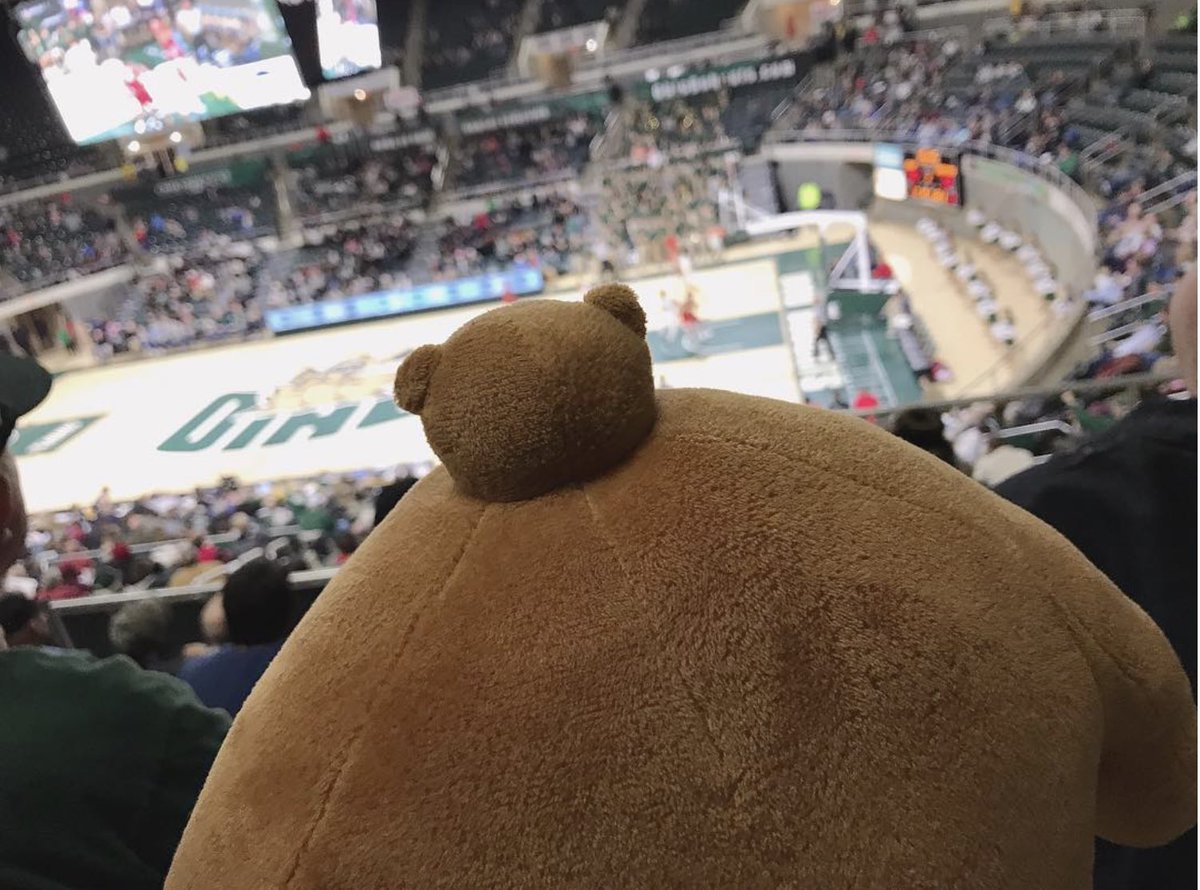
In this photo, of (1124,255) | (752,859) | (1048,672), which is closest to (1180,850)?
(1048,672)

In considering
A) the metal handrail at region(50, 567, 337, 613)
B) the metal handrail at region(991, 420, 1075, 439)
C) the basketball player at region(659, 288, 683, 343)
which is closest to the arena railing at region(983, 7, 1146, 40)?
the basketball player at region(659, 288, 683, 343)

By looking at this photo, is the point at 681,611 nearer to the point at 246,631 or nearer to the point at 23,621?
the point at 246,631

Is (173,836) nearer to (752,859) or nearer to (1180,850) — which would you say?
(752,859)

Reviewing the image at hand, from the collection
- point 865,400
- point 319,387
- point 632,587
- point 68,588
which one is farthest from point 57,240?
point 632,587

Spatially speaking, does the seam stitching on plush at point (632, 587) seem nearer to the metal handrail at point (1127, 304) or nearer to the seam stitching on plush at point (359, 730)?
the seam stitching on plush at point (359, 730)

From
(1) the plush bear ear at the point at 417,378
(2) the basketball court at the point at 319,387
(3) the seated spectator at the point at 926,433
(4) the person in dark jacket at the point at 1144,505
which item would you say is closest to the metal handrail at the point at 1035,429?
(3) the seated spectator at the point at 926,433

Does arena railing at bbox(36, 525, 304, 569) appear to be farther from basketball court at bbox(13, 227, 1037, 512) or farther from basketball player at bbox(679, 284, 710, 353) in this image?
basketball player at bbox(679, 284, 710, 353)
